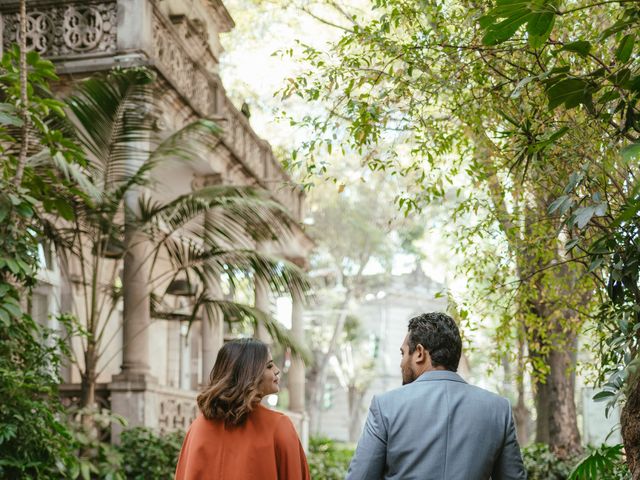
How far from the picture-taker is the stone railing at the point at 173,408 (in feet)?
44.4

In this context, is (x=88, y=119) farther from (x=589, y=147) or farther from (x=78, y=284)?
(x=589, y=147)

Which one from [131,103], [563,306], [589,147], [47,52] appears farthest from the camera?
[47,52]

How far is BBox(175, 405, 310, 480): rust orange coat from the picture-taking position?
15.2ft

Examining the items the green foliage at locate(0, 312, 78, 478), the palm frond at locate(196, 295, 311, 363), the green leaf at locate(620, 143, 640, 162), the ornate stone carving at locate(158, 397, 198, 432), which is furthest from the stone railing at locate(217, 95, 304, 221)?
the green leaf at locate(620, 143, 640, 162)

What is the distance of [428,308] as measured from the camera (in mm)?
57938

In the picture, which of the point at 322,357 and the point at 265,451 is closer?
the point at 265,451

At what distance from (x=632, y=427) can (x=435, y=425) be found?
65.7 inches

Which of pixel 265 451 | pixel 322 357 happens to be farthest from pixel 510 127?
pixel 322 357

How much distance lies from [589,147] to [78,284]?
12.1 meters

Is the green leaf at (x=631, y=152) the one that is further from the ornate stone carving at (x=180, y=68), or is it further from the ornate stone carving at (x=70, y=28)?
the ornate stone carving at (x=70, y=28)

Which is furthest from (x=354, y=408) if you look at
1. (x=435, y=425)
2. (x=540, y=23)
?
(x=540, y=23)

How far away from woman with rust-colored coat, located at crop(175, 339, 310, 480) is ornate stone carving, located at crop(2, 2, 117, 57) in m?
9.01

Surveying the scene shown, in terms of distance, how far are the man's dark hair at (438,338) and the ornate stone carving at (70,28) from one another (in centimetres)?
958

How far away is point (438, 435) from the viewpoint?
4074 mm
